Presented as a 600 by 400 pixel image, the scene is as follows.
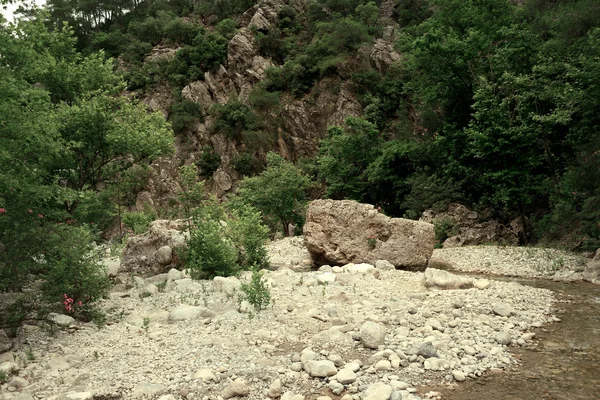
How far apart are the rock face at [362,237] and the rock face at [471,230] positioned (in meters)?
6.84

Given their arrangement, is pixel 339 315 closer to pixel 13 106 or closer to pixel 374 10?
pixel 13 106

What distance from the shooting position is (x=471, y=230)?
21.7 metres

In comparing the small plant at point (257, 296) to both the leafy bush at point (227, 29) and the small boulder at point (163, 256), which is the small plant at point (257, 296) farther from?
the leafy bush at point (227, 29)

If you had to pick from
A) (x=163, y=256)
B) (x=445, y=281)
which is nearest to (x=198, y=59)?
(x=163, y=256)

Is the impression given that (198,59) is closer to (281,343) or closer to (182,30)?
(182,30)

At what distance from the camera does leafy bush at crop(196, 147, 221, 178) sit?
42031 millimetres

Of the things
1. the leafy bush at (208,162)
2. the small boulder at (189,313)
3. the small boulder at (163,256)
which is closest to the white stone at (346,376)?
the small boulder at (189,313)

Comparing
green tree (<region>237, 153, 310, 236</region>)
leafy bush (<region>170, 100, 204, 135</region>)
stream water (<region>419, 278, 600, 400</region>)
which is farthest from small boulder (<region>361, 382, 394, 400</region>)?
leafy bush (<region>170, 100, 204, 135</region>)

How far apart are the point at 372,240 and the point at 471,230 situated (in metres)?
8.65

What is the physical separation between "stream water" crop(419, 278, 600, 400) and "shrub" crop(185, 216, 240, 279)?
7526mm

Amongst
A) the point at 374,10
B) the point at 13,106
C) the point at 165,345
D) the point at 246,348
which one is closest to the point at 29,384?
the point at 165,345

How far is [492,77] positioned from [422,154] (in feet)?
20.5

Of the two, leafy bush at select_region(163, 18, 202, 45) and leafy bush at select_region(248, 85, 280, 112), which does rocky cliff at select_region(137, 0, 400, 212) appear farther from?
leafy bush at select_region(163, 18, 202, 45)

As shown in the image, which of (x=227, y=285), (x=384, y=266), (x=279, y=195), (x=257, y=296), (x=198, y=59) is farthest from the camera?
(x=198, y=59)
